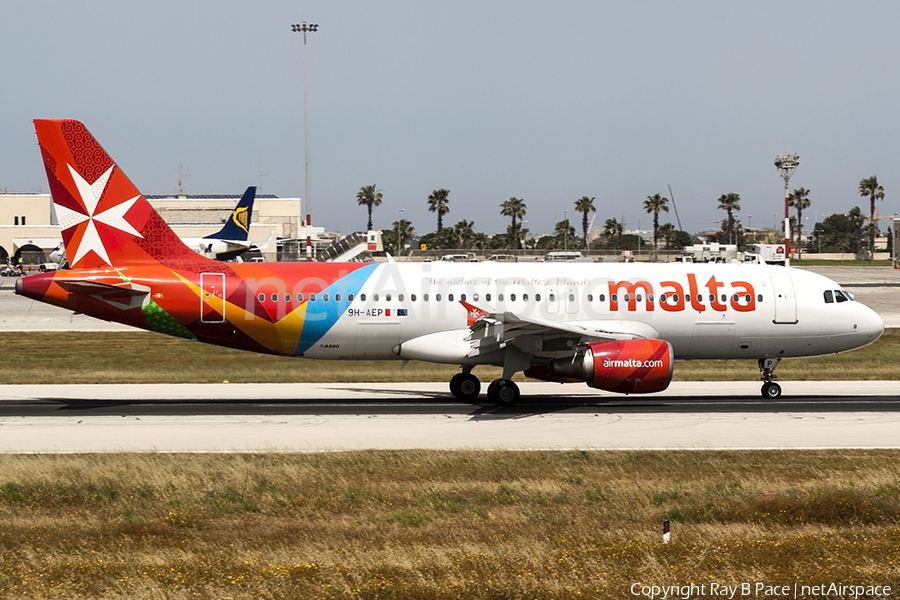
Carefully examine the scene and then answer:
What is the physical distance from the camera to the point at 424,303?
1205 inches

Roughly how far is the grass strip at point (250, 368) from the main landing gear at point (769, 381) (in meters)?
5.22

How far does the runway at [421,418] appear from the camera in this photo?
23875mm

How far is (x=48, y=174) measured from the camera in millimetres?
29688

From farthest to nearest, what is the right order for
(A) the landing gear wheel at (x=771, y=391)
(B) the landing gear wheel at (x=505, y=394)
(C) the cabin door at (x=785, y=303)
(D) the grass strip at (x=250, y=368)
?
1. (D) the grass strip at (x=250, y=368)
2. (C) the cabin door at (x=785, y=303)
3. (A) the landing gear wheel at (x=771, y=391)
4. (B) the landing gear wheel at (x=505, y=394)

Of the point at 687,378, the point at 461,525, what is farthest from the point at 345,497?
the point at 687,378

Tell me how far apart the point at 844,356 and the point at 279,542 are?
36341 mm

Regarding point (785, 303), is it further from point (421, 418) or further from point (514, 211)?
point (514, 211)

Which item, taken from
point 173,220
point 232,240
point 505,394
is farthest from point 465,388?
point 173,220

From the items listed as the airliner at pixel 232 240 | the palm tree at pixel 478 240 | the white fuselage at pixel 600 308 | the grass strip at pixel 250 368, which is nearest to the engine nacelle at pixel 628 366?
the white fuselage at pixel 600 308

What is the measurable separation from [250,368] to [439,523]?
23.6 metres

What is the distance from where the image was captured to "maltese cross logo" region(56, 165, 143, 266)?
29797mm

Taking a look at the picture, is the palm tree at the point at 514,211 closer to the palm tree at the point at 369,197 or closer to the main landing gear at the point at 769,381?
the palm tree at the point at 369,197

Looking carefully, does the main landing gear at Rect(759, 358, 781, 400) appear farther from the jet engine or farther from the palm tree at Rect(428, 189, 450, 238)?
the palm tree at Rect(428, 189, 450, 238)

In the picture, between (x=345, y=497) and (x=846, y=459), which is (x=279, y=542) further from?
(x=846, y=459)
